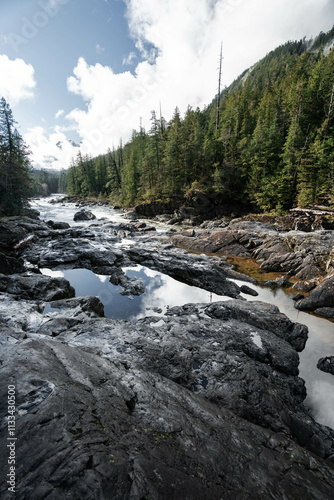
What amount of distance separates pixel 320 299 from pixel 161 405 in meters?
10.9

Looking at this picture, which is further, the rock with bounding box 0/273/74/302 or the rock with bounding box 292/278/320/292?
the rock with bounding box 292/278/320/292

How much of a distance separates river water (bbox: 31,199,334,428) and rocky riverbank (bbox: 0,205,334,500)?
0.70m

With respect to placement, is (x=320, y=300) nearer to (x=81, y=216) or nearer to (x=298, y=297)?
(x=298, y=297)

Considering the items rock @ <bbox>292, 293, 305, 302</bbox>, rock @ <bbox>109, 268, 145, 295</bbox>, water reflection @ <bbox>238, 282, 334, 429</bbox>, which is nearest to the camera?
water reflection @ <bbox>238, 282, 334, 429</bbox>

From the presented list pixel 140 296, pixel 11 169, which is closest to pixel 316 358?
pixel 140 296

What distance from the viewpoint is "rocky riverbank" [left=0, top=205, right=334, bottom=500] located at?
8.05 ft

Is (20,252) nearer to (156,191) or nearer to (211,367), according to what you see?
(211,367)

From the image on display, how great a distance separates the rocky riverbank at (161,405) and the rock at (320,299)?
2.84 m

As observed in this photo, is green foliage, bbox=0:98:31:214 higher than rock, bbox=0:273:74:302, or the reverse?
green foliage, bbox=0:98:31:214

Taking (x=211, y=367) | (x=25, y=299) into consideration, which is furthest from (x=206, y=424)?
(x=25, y=299)

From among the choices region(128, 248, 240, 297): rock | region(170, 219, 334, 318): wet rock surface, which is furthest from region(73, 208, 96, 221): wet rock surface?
region(128, 248, 240, 297): rock

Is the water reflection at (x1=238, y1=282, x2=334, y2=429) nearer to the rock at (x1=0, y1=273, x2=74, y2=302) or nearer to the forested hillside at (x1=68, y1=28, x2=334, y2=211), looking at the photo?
the rock at (x1=0, y1=273, x2=74, y2=302)

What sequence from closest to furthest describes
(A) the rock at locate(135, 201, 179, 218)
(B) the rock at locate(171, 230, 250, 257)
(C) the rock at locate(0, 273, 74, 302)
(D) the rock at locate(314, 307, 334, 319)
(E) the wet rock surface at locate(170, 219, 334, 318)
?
(C) the rock at locate(0, 273, 74, 302)
(D) the rock at locate(314, 307, 334, 319)
(E) the wet rock surface at locate(170, 219, 334, 318)
(B) the rock at locate(171, 230, 250, 257)
(A) the rock at locate(135, 201, 179, 218)

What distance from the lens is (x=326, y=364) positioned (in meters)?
7.11
